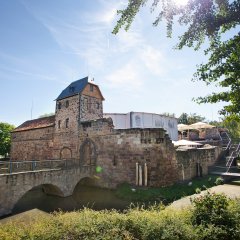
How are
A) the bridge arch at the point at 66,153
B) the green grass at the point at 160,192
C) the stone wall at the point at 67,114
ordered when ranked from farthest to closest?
1. the bridge arch at the point at 66,153
2. the stone wall at the point at 67,114
3. the green grass at the point at 160,192

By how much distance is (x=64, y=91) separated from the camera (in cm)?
2806

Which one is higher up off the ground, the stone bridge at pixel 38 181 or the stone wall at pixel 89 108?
the stone wall at pixel 89 108

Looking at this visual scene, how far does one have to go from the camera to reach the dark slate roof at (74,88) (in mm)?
25641

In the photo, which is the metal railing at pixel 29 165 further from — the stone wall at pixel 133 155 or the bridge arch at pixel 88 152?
the stone wall at pixel 133 155

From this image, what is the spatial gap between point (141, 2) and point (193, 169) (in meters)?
18.3

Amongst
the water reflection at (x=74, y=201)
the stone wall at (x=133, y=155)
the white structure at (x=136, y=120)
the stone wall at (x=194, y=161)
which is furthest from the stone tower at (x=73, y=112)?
the stone wall at (x=194, y=161)

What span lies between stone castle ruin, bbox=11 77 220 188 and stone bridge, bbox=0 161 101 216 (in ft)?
5.27

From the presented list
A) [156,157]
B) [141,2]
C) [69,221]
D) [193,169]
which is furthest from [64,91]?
[141,2]

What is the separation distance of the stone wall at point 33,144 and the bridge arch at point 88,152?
231 inches

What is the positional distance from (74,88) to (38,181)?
1389 centimetres

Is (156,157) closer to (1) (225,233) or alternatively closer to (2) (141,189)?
(2) (141,189)

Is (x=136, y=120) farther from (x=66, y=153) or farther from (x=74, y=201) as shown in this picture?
(x=74, y=201)

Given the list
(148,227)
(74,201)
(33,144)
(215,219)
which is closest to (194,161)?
(74,201)

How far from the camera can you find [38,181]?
1541cm
